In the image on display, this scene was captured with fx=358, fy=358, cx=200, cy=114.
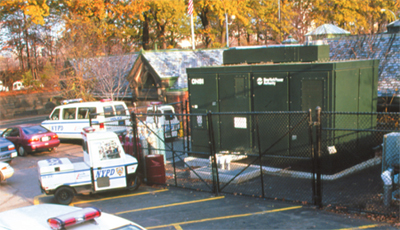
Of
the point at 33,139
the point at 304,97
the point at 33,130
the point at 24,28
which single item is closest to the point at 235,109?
the point at 304,97

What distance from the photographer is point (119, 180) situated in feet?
34.7

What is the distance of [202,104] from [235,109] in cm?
155

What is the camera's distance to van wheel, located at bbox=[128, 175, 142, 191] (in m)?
11.0

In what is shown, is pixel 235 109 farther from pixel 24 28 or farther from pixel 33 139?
pixel 24 28

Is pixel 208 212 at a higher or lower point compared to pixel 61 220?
lower

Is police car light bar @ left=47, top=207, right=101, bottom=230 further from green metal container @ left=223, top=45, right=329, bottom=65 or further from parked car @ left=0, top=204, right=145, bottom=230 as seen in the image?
green metal container @ left=223, top=45, right=329, bottom=65

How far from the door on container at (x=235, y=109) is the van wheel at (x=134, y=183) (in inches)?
151

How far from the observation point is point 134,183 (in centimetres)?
1107

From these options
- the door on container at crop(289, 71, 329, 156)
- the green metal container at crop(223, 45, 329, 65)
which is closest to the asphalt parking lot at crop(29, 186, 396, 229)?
the door on container at crop(289, 71, 329, 156)

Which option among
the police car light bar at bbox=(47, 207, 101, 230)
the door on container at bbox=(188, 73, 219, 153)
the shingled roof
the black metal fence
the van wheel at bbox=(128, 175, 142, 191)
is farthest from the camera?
the shingled roof

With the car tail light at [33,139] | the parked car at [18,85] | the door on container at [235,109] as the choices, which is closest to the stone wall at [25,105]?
the parked car at [18,85]

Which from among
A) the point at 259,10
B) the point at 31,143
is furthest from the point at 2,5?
the point at 259,10

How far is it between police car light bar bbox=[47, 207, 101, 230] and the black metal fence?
5677mm

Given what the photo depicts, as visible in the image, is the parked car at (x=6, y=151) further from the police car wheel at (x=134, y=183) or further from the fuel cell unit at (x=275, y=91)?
the fuel cell unit at (x=275, y=91)
